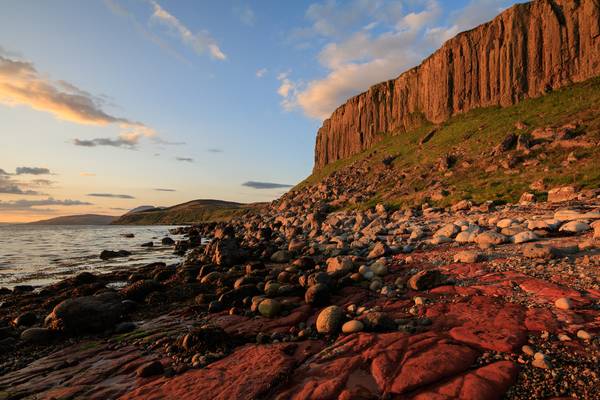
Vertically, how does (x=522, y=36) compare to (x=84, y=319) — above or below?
above

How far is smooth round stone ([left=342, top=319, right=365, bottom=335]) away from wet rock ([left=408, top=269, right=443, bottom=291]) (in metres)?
2.91

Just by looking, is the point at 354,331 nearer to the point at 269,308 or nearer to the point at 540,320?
the point at 269,308

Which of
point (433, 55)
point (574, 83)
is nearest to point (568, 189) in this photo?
point (574, 83)

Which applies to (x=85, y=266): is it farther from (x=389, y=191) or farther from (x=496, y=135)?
A: (x=496, y=135)

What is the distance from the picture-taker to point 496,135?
3894 centimetres

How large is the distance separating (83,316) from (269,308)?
593cm

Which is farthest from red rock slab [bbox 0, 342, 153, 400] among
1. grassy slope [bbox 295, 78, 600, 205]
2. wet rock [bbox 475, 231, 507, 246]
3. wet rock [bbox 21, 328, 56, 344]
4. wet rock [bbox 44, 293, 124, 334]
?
grassy slope [bbox 295, 78, 600, 205]

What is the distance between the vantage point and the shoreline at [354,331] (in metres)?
4.96

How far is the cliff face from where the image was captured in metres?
41.1

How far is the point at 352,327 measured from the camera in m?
6.92

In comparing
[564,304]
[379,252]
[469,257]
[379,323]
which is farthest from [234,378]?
[379,252]

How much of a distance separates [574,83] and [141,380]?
55.7 metres

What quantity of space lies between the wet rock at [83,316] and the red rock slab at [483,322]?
31.6ft

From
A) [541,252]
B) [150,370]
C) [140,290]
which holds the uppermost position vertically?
[541,252]
